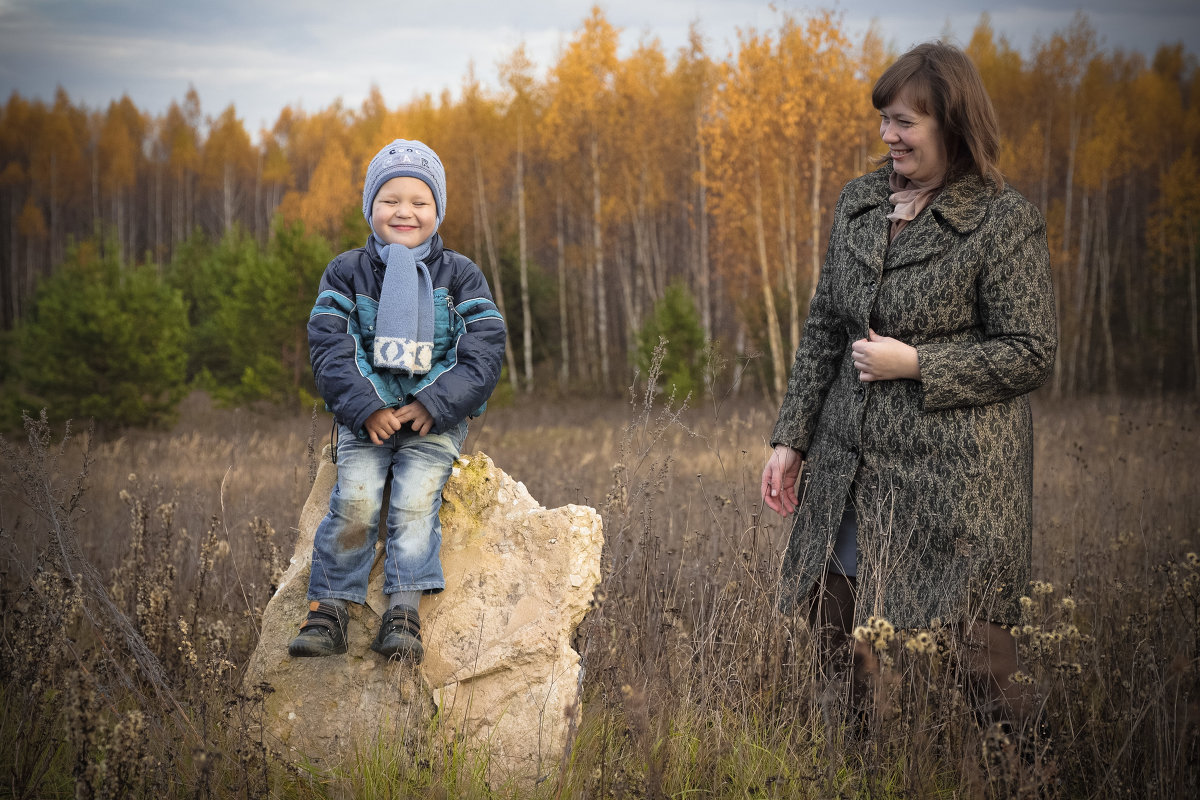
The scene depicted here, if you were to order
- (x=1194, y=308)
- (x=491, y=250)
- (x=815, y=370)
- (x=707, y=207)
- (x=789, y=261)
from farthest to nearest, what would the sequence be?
(x=1194, y=308) → (x=491, y=250) → (x=707, y=207) → (x=789, y=261) → (x=815, y=370)

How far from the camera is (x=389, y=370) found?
2.34m

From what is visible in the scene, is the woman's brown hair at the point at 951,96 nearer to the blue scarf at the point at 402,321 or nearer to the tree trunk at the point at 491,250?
the blue scarf at the point at 402,321

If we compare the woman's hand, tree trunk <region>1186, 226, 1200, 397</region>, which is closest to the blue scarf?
the woman's hand

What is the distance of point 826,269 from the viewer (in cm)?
261

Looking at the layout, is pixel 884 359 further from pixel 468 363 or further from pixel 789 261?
pixel 789 261

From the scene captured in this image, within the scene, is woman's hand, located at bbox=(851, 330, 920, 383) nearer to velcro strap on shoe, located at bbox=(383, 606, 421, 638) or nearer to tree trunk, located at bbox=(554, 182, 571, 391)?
velcro strap on shoe, located at bbox=(383, 606, 421, 638)

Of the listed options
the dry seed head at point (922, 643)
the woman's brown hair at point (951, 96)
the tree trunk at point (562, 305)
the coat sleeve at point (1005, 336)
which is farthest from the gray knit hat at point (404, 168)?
the tree trunk at point (562, 305)

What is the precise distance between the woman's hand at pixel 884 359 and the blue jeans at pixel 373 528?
1.25m

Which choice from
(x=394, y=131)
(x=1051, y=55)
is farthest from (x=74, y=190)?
(x=1051, y=55)

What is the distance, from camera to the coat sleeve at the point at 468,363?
7.32ft

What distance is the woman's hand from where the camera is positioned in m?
2.15

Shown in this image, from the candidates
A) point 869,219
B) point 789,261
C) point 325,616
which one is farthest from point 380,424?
point 789,261

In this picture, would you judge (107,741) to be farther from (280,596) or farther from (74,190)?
(74,190)

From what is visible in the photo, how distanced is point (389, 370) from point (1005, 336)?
1.75 meters
